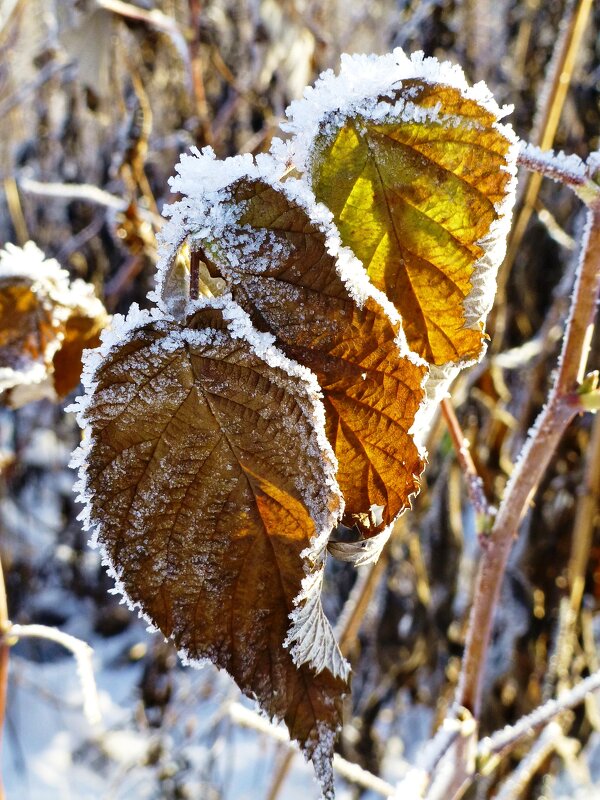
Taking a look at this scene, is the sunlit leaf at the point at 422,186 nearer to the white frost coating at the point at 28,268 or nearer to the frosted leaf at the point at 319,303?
the frosted leaf at the point at 319,303

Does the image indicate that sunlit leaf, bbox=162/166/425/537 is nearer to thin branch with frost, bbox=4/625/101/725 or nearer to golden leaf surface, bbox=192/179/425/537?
golden leaf surface, bbox=192/179/425/537

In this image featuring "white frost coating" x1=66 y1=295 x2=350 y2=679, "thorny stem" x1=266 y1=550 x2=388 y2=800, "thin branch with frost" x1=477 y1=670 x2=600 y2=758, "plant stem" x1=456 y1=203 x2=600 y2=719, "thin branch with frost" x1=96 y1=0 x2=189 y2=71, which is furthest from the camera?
"thin branch with frost" x1=96 y1=0 x2=189 y2=71

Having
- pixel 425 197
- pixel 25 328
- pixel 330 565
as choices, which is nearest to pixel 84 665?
pixel 25 328


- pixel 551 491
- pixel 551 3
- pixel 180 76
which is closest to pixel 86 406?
pixel 551 491

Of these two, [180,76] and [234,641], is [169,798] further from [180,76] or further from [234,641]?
[180,76]

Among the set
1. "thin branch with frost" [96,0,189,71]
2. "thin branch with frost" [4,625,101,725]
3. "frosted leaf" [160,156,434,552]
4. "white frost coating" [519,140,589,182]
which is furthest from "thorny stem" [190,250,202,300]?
"thin branch with frost" [96,0,189,71]

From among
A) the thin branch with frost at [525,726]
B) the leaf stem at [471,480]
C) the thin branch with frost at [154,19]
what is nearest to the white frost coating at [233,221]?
the leaf stem at [471,480]
